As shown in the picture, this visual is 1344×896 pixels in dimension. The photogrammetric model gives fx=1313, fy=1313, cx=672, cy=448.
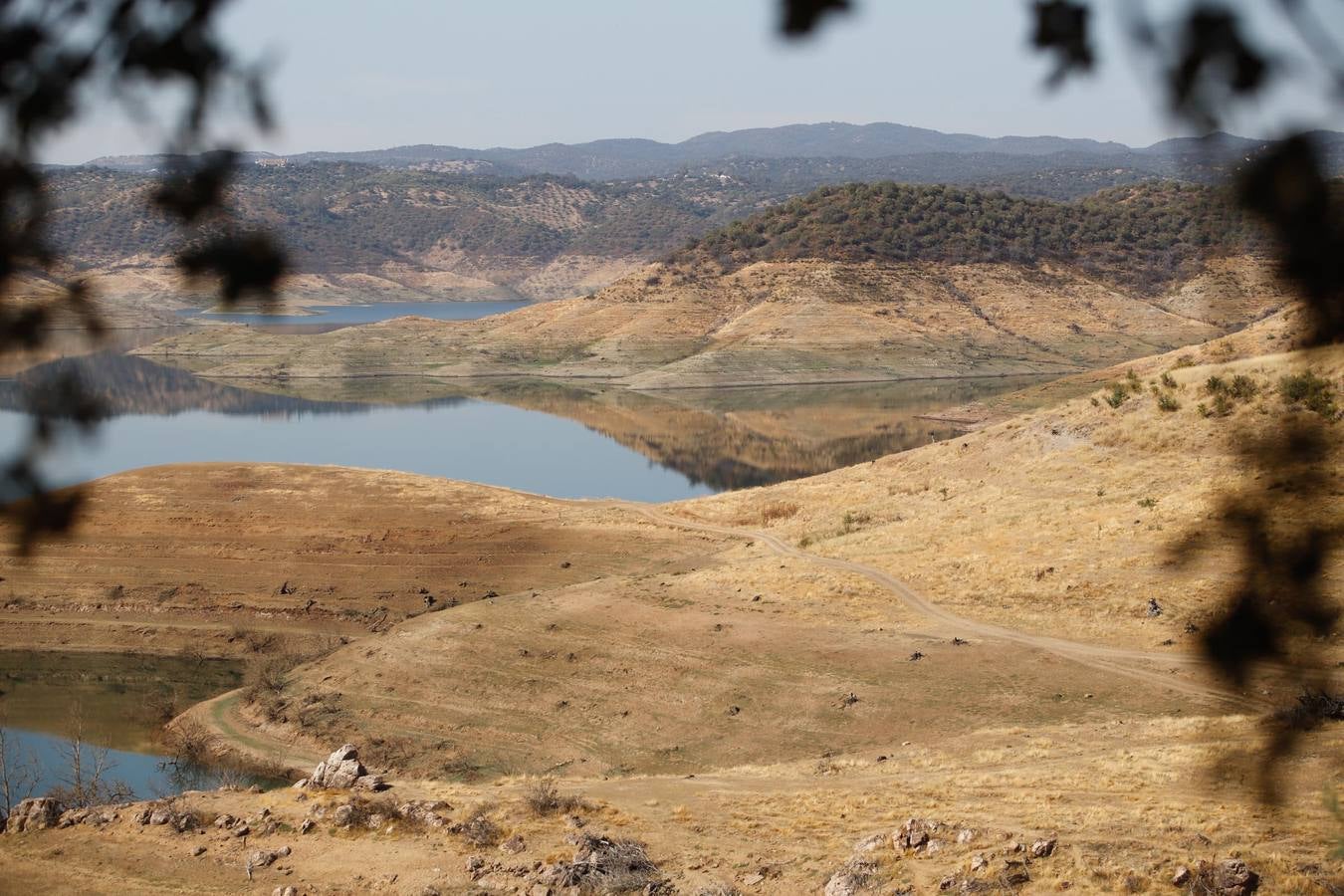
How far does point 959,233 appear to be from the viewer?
103 m

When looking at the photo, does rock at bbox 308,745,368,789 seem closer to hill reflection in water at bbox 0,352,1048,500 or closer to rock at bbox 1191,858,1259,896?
rock at bbox 1191,858,1259,896

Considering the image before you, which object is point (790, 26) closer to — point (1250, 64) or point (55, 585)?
point (1250, 64)

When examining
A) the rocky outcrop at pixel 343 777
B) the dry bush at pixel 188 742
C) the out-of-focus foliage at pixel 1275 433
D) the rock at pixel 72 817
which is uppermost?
the out-of-focus foliage at pixel 1275 433

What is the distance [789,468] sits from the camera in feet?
174

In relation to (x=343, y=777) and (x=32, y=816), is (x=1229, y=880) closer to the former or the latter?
(x=343, y=777)

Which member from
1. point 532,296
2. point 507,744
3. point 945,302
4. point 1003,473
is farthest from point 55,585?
point 532,296

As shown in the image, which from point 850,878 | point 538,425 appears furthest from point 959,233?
point 850,878

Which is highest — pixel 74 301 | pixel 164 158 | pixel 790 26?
pixel 790 26

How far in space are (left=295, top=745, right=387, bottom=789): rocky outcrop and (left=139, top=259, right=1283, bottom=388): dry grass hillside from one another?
66.5 meters

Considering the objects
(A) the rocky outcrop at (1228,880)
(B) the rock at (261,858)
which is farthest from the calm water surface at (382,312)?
(A) the rocky outcrop at (1228,880)

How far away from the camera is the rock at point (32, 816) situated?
1451 cm

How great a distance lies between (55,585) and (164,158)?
101 ft

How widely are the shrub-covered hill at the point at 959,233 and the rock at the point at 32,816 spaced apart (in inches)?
3456

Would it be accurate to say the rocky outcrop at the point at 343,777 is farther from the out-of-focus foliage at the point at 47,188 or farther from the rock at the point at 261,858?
the out-of-focus foliage at the point at 47,188
